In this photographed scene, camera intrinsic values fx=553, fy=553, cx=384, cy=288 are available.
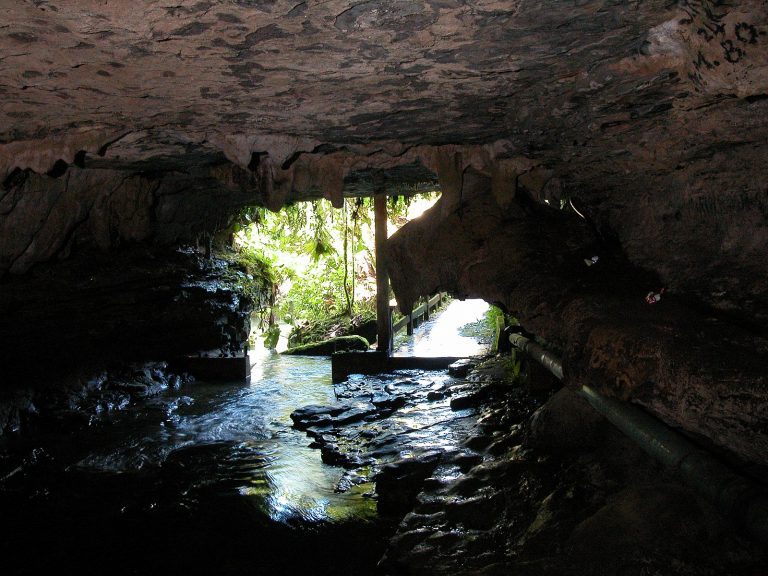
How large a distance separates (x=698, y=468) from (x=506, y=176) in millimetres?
3814

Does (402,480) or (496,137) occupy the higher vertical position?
(496,137)

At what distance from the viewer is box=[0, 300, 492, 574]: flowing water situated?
595 centimetres

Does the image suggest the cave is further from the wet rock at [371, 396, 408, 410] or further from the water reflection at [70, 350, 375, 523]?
the wet rock at [371, 396, 408, 410]

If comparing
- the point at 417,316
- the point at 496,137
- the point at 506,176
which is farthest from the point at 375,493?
the point at 417,316

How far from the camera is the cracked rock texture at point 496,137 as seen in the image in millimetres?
3039

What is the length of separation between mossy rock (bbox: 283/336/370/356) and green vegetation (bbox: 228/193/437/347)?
39.8 inches

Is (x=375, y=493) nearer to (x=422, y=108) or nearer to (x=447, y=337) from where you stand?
(x=422, y=108)

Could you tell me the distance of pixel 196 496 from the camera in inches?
290

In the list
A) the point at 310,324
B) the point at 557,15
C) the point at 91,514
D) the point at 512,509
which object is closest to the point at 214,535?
the point at 91,514

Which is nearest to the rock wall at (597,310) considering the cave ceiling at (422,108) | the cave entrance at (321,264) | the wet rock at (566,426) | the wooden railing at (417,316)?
the cave ceiling at (422,108)

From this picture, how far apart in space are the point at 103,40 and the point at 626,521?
4.72 metres

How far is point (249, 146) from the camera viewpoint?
5418 millimetres

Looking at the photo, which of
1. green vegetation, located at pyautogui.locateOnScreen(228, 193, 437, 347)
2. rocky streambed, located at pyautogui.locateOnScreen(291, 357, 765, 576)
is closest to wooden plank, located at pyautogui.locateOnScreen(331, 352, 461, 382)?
rocky streambed, located at pyautogui.locateOnScreen(291, 357, 765, 576)

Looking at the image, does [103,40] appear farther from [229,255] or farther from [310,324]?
[310,324]
